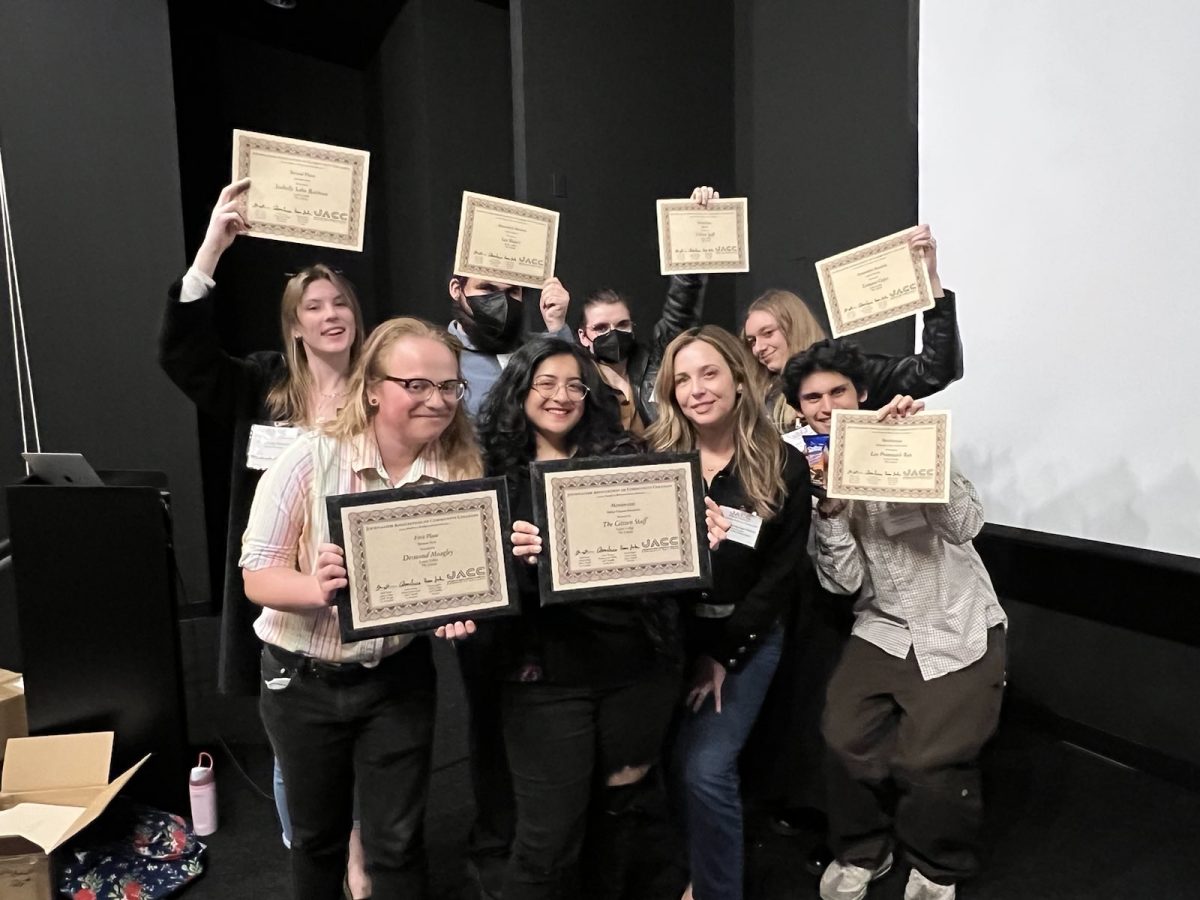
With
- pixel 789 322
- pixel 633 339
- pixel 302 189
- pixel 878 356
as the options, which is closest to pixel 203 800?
pixel 302 189

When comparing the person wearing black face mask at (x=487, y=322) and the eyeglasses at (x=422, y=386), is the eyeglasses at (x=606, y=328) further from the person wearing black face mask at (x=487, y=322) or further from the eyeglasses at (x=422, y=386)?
the eyeglasses at (x=422, y=386)

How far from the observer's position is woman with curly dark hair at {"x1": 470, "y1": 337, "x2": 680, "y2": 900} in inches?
61.8

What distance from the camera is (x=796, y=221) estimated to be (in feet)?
11.9

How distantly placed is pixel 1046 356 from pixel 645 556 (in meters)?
1.83

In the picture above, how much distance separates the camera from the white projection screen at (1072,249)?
2.30m

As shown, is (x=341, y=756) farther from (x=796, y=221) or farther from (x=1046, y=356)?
(x=796, y=221)

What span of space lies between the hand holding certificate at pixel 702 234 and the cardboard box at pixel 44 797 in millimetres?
1935

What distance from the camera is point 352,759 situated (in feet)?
5.07

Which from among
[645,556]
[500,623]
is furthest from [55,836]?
[645,556]

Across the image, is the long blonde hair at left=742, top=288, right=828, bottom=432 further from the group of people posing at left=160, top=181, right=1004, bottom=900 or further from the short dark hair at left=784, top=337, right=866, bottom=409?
the short dark hair at left=784, top=337, right=866, bottom=409

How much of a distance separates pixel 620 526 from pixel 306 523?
0.57m

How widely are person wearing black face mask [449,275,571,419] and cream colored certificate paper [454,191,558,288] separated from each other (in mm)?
351

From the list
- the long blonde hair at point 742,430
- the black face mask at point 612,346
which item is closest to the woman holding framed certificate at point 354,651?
the long blonde hair at point 742,430

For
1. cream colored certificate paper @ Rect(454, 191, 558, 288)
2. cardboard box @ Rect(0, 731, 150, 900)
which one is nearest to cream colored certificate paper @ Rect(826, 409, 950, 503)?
cream colored certificate paper @ Rect(454, 191, 558, 288)
